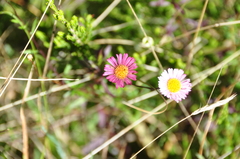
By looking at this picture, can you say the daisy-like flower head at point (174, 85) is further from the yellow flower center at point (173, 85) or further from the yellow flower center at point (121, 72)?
the yellow flower center at point (121, 72)

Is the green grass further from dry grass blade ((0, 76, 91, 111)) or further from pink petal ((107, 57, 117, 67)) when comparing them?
pink petal ((107, 57, 117, 67))

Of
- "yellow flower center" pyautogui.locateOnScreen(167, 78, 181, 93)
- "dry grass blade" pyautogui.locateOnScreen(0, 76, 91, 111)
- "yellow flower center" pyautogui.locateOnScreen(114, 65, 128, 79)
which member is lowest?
"yellow flower center" pyautogui.locateOnScreen(167, 78, 181, 93)

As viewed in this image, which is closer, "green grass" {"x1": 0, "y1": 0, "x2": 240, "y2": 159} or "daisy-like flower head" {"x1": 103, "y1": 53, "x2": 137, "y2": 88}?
"daisy-like flower head" {"x1": 103, "y1": 53, "x2": 137, "y2": 88}

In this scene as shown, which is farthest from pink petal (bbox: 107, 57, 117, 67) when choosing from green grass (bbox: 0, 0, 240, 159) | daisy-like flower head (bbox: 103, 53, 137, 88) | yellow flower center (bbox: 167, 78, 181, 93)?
yellow flower center (bbox: 167, 78, 181, 93)

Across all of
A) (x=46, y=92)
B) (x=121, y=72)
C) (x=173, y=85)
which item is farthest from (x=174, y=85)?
(x=46, y=92)

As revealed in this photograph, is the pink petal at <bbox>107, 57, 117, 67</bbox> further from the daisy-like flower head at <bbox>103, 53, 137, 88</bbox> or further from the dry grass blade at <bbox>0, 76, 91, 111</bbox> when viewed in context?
the dry grass blade at <bbox>0, 76, 91, 111</bbox>

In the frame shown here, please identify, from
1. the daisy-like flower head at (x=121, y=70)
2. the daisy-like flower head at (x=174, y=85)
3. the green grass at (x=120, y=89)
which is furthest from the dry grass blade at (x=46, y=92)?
the daisy-like flower head at (x=174, y=85)

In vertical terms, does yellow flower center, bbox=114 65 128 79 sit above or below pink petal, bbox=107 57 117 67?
below

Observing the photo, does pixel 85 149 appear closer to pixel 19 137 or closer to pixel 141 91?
pixel 19 137

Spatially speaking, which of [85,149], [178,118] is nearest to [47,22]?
[85,149]
